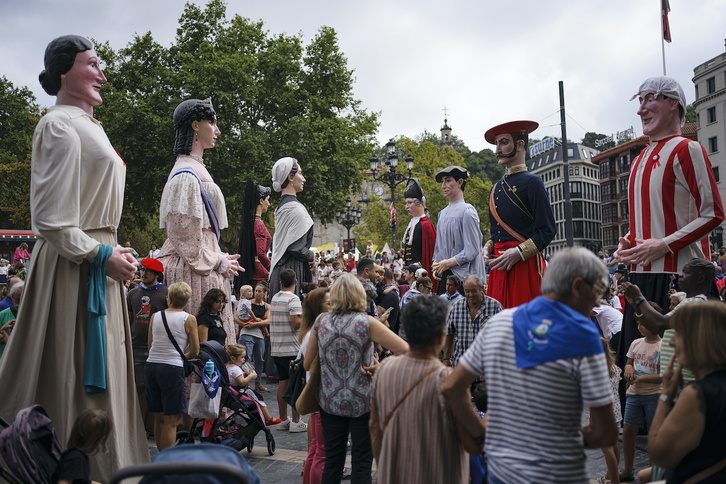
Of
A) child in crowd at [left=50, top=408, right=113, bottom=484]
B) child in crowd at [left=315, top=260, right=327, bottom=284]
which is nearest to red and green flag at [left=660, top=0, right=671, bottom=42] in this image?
child in crowd at [left=315, top=260, right=327, bottom=284]

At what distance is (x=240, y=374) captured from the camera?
706 cm

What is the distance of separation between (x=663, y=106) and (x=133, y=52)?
33115 mm

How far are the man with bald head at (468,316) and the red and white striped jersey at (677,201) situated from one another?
4.66ft

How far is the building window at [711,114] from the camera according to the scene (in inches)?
2167

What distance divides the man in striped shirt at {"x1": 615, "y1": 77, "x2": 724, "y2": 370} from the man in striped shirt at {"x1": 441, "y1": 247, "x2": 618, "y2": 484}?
2.27m

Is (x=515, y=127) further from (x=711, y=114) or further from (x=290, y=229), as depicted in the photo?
(x=711, y=114)

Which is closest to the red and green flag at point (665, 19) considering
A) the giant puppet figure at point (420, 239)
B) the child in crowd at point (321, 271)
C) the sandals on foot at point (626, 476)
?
the child in crowd at point (321, 271)

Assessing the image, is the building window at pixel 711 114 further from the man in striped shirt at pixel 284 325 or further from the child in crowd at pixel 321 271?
the man in striped shirt at pixel 284 325

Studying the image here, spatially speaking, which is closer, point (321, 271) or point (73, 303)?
point (73, 303)

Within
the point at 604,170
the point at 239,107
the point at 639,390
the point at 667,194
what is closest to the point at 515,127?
the point at 667,194

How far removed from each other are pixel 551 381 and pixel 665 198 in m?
2.75

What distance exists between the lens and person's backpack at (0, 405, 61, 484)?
344 cm

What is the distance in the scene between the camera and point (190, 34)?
34375 millimetres

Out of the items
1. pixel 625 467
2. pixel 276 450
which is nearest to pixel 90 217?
pixel 276 450
